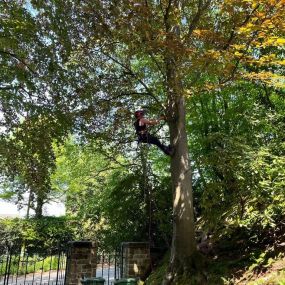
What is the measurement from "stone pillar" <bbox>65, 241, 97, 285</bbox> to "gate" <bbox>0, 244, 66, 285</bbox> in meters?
0.52

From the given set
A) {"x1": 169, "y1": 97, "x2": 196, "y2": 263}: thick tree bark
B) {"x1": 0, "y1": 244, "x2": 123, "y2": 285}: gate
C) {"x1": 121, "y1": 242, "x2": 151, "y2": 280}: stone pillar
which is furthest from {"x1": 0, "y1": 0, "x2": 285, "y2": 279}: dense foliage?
{"x1": 0, "y1": 244, "x2": 123, "y2": 285}: gate

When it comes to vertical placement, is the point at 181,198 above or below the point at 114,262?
above

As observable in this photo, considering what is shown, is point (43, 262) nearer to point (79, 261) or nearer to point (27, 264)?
point (79, 261)

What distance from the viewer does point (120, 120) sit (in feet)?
34.4

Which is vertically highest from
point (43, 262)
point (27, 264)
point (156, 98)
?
point (156, 98)

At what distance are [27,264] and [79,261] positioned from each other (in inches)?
270

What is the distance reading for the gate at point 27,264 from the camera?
972 cm

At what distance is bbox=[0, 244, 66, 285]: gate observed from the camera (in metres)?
9.72

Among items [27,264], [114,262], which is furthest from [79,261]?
[27,264]

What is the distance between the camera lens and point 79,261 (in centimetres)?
962

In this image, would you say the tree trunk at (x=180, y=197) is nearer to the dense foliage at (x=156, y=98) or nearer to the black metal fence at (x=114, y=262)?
the dense foliage at (x=156, y=98)

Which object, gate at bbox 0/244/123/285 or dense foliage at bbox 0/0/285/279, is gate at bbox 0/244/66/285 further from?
dense foliage at bbox 0/0/285/279

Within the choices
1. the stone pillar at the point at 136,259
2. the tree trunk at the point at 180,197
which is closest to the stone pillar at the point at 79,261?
the stone pillar at the point at 136,259

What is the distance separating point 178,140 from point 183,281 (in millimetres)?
3145
